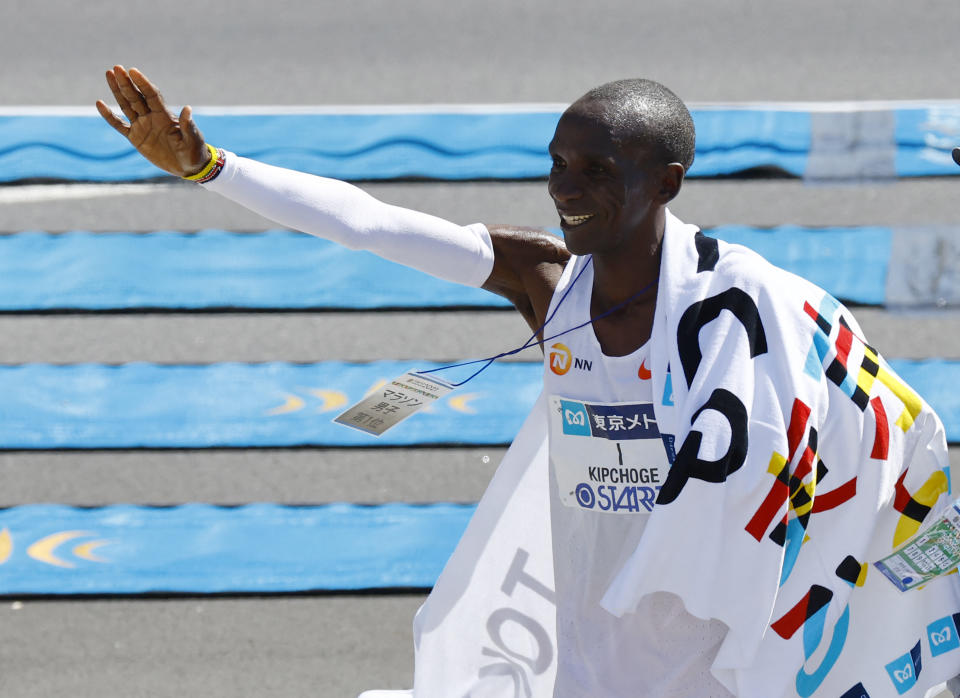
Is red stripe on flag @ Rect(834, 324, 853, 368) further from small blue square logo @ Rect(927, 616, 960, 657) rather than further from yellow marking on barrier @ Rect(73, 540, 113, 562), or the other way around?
yellow marking on barrier @ Rect(73, 540, 113, 562)

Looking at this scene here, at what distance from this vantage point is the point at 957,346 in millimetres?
4977

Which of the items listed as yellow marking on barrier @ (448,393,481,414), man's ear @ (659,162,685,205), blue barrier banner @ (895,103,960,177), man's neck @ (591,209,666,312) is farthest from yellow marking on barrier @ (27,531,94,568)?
blue barrier banner @ (895,103,960,177)

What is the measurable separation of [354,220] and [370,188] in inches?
117

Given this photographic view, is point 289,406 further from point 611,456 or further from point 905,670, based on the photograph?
point 905,670

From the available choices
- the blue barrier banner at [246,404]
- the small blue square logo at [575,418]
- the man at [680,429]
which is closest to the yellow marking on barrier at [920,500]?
the man at [680,429]

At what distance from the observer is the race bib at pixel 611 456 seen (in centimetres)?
229

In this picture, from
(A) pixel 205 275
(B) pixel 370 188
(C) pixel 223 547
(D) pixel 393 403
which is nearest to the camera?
(D) pixel 393 403

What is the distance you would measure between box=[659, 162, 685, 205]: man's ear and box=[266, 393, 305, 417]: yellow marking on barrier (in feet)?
8.70

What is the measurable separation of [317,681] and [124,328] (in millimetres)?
1963

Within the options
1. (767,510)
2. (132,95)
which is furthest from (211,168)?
(767,510)

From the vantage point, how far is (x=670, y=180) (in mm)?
2312

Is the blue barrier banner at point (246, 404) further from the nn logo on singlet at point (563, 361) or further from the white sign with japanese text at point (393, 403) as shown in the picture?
→ the nn logo on singlet at point (563, 361)

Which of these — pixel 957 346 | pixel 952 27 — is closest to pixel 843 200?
pixel 957 346

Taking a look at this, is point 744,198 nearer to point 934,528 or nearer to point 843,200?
point 843,200
